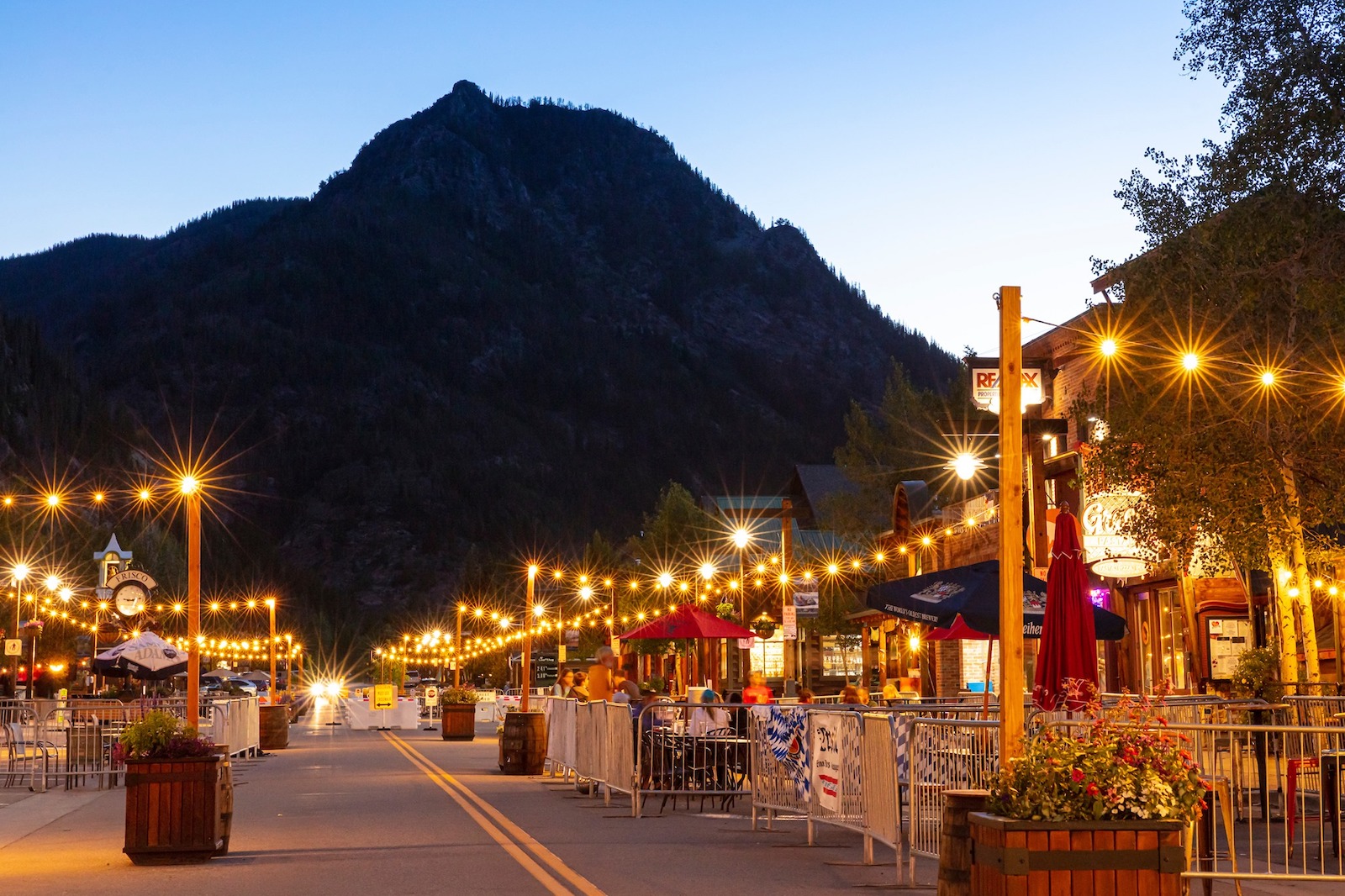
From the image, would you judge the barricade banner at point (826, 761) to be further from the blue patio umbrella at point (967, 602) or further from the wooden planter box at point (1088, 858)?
the wooden planter box at point (1088, 858)

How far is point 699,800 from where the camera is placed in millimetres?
20703

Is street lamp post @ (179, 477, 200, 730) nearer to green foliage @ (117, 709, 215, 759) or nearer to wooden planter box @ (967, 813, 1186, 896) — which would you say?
green foliage @ (117, 709, 215, 759)

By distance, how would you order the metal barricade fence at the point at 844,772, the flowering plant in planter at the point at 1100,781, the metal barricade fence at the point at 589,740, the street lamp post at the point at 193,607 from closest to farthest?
the flowering plant in planter at the point at 1100,781 → the metal barricade fence at the point at 844,772 → the street lamp post at the point at 193,607 → the metal barricade fence at the point at 589,740

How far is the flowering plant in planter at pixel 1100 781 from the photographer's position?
8203mm

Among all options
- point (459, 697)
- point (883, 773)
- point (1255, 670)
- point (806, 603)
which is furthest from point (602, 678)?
point (459, 697)

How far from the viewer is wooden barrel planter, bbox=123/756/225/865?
555 inches

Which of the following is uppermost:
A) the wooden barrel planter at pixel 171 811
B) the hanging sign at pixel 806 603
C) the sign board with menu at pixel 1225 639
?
the hanging sign at pixel 806 603

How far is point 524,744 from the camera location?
87.0 feet

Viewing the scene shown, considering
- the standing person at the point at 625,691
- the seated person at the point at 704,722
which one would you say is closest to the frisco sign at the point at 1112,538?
the seated person at the point at 704,722

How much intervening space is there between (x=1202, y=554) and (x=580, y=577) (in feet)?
94.5

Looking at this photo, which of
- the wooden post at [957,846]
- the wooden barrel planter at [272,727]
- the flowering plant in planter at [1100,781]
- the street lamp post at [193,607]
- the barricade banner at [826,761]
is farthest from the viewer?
the wooden barrel planter at [272,727]

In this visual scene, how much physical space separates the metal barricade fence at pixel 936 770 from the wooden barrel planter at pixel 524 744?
48.2 feet

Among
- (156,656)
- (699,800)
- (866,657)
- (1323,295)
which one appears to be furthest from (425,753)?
(866,657)

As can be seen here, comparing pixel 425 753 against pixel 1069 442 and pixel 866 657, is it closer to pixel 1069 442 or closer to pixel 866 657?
pixel 1069 442
